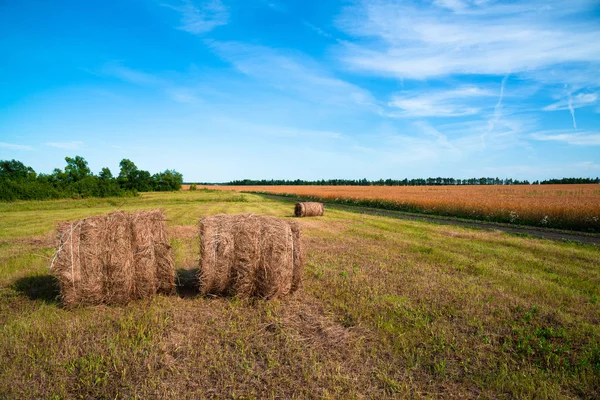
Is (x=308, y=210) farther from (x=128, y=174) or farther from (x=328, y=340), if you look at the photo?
(x=128, y=174)

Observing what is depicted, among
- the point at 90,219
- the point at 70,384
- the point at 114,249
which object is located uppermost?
the point at 90,219

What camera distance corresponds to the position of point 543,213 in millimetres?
20406

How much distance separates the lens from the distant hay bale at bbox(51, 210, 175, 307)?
5.84 meters

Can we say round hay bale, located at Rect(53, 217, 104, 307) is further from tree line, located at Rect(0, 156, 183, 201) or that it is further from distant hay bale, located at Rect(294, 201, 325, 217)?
tree line, located at Rect(0, 156, 183, 201)

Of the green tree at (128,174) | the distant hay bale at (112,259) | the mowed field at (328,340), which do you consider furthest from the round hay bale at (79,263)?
the green tree at (128,174)

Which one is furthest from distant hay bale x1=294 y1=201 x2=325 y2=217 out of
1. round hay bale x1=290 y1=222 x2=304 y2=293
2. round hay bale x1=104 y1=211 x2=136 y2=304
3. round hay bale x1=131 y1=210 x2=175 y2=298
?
round hay bale x1=104 y1=211 x2=136 y2=304

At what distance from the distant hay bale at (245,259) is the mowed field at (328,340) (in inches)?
14.0

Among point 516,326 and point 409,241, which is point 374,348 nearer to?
point 516,326

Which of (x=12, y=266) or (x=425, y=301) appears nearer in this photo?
(x=425, y=301)

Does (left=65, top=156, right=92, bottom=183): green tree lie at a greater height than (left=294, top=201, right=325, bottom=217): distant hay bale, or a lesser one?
greater

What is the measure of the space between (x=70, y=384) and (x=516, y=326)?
6.99m

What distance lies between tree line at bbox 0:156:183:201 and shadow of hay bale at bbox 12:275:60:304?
141ft

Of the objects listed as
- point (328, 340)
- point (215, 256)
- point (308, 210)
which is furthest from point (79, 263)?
point (308, 210)

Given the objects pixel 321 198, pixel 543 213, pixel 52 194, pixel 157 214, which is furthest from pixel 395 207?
pixel 52 194
